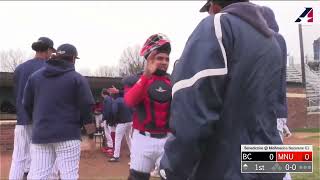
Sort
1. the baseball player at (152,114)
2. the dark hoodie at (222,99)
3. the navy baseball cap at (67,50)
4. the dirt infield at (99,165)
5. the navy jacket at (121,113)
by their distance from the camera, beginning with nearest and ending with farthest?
the dark hoodie at (222,99), the baseball player at (152,114), the navy baseball cap at (67,50), the dirt infield at (99,165), the navy jacket at (121,113)

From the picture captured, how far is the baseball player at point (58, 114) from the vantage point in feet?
15.1

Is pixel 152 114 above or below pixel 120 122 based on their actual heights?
above

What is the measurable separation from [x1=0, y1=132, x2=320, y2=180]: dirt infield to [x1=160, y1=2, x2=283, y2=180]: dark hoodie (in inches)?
170

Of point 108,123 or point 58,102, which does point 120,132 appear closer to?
point 108,123

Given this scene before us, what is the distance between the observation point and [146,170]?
4090 mm

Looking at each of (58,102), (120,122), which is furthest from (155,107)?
(120,122)

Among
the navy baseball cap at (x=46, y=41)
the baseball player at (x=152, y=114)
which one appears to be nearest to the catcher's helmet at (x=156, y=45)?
the baseball player at (x=152, y=114)

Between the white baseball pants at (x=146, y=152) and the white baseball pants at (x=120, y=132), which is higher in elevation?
the white baseball pants at (x=146, y=152)

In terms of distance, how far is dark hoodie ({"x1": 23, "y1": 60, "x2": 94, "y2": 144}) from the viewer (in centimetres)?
459

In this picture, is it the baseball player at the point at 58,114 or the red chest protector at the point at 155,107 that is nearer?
the red chest protector at the point at 155,107

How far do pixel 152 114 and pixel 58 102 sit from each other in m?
1.09

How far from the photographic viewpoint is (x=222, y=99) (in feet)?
6.47
